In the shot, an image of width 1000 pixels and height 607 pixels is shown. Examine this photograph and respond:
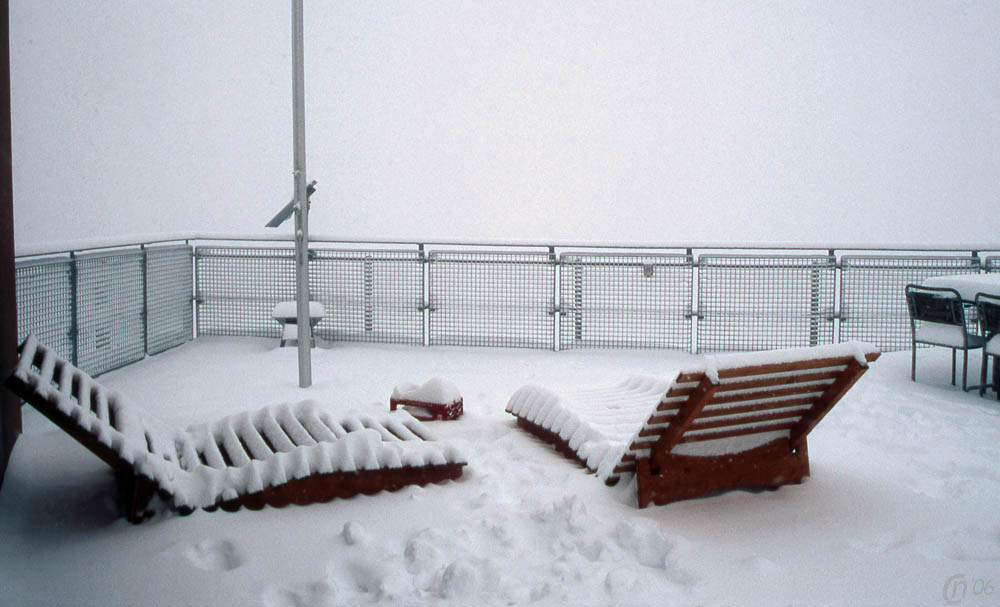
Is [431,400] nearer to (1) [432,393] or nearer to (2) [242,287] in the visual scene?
(1) [432,393]

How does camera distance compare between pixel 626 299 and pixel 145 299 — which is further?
pixel 626 299

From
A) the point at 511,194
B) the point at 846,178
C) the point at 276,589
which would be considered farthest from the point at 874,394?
the point at 846,178

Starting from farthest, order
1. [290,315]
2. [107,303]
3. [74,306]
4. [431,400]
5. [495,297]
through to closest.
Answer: [495,297] < [290,315] < [107,303] < [74,306] < [431,400]

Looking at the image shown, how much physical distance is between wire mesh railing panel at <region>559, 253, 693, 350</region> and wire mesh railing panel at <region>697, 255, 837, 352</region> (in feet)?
0.86

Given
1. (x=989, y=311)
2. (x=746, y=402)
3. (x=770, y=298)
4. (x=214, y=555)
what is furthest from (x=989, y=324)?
(x=214, y=555)

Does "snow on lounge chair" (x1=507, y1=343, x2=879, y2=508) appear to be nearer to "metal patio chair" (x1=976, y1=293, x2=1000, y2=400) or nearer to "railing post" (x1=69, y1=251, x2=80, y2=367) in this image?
"metal patio chair" (x1=976, y1=293, x2=1000, y2=400)

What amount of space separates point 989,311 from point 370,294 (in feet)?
18.9

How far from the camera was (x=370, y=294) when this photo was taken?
9281 millimetres

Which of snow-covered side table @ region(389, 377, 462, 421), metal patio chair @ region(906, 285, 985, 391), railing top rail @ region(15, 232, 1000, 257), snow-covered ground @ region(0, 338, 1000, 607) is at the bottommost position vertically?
snow-covered ground @ region(0, 338, 1000, 607)

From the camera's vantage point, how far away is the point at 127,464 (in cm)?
384

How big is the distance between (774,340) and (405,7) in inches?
1968

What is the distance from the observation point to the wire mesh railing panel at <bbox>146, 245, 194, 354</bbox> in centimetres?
845

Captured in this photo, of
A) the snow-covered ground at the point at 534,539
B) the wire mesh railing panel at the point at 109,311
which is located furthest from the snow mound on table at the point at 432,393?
the wire mesh railing panel at the point at 109,311

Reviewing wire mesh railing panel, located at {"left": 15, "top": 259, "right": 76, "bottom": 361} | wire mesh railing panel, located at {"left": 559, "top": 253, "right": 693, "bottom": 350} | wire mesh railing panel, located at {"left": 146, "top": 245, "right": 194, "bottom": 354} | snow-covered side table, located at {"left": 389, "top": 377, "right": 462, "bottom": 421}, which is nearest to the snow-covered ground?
snow-covered side table, located at {"left": 389, "top": 377, "right": 462, "bottom": 421}
